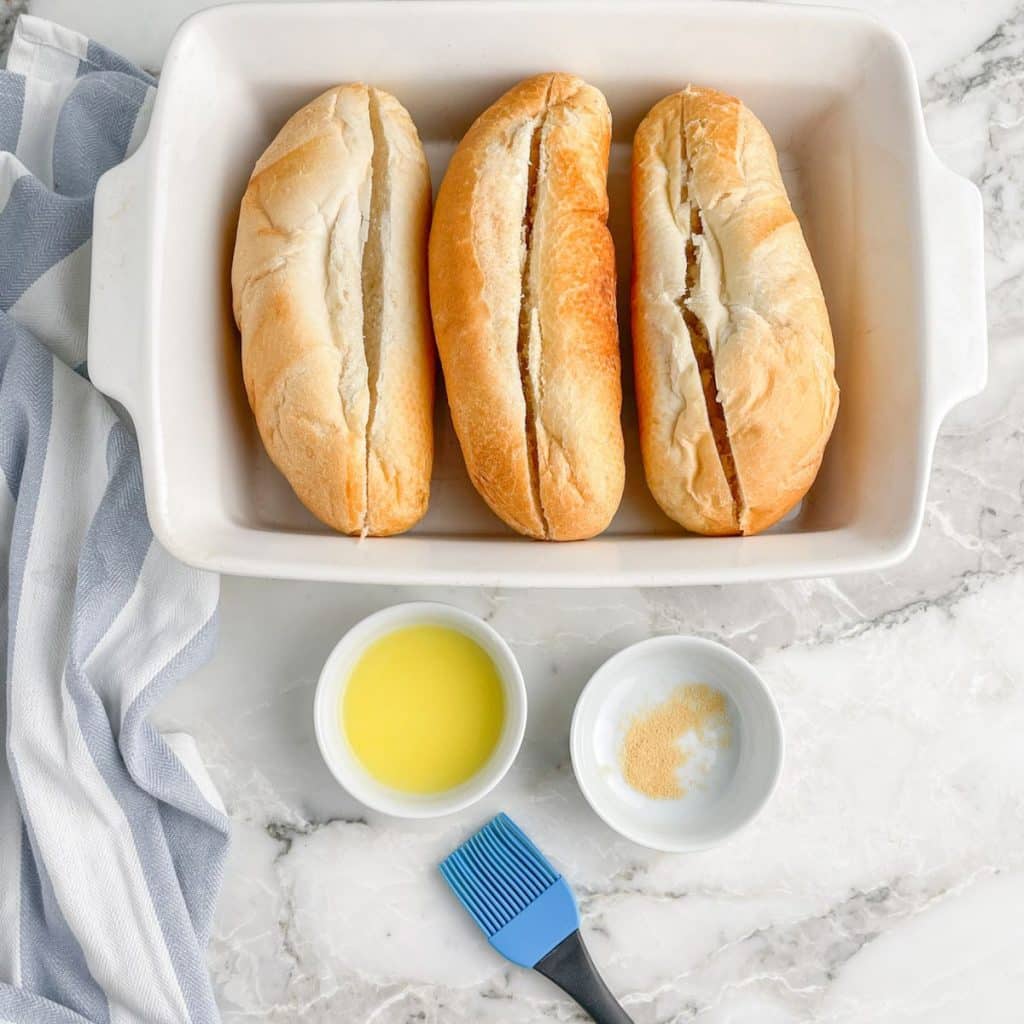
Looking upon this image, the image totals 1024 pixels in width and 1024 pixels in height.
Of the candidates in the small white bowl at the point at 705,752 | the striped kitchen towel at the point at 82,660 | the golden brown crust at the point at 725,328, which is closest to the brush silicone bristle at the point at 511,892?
the small white bowl at the point at 705,752

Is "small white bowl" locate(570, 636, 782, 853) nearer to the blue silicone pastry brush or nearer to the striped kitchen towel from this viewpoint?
the blue silicone pastry brush

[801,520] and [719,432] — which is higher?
[719,432]

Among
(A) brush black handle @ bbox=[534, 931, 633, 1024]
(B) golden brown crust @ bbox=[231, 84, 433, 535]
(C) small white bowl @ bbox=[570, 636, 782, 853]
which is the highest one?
(B) golden brown crust @ bbox=[231, 84, 433, 535]

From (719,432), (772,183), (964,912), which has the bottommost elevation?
(964,912)

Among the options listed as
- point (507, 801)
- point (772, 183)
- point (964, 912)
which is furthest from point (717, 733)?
point (772, 183)

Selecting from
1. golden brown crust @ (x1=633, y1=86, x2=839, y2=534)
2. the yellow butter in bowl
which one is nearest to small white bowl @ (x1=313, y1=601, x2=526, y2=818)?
the yellow butter in bowl

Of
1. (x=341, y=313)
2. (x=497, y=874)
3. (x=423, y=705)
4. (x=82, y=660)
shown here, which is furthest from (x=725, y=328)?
(x=82, y=660)

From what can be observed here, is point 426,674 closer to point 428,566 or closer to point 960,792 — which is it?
point 428,566
